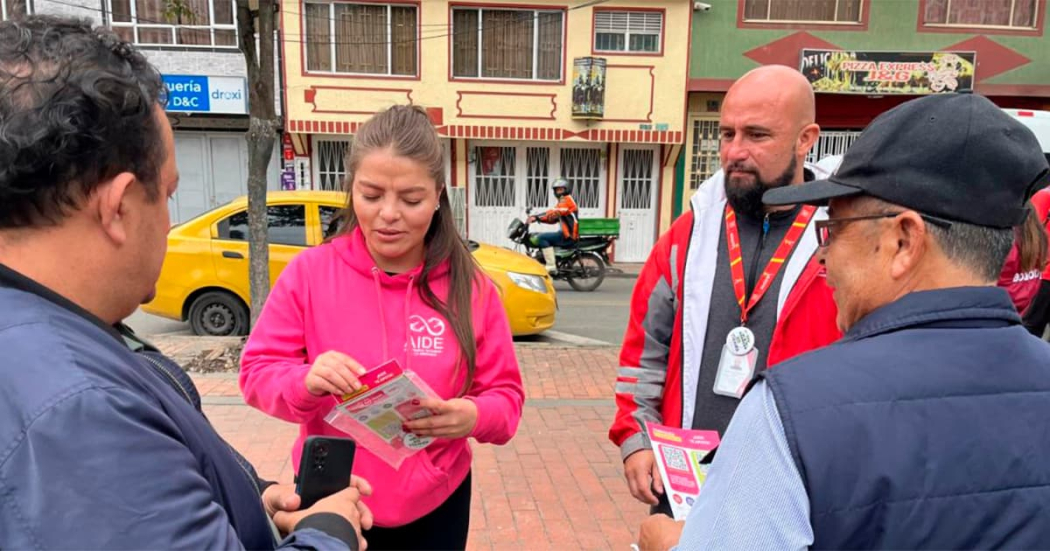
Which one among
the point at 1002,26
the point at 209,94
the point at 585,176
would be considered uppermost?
the point at 1002,26

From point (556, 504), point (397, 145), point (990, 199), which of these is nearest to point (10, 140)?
point (397, 145)

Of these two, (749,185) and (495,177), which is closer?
(749,185)

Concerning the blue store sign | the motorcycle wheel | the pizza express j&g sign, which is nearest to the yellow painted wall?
the blue store sign

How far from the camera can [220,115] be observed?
45.4ft

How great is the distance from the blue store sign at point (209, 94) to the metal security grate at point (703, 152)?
9.92 meters

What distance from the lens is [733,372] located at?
1905 mm

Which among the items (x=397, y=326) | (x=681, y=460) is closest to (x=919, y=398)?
(x=681, y=460)

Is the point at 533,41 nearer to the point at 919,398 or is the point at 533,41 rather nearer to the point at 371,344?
the point at 371,344

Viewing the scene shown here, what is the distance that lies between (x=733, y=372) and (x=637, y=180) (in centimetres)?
1283

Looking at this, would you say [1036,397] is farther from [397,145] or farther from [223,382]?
[223,382]

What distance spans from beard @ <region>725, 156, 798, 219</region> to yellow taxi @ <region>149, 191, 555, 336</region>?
4610 millimetres

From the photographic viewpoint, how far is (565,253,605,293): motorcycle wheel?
35.1 ft

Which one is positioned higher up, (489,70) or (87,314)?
(489,70)

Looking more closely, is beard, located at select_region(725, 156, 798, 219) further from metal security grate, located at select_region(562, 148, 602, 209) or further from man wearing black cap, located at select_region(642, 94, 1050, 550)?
metal security grate, located at select_region(562, 148, 602, 209)
